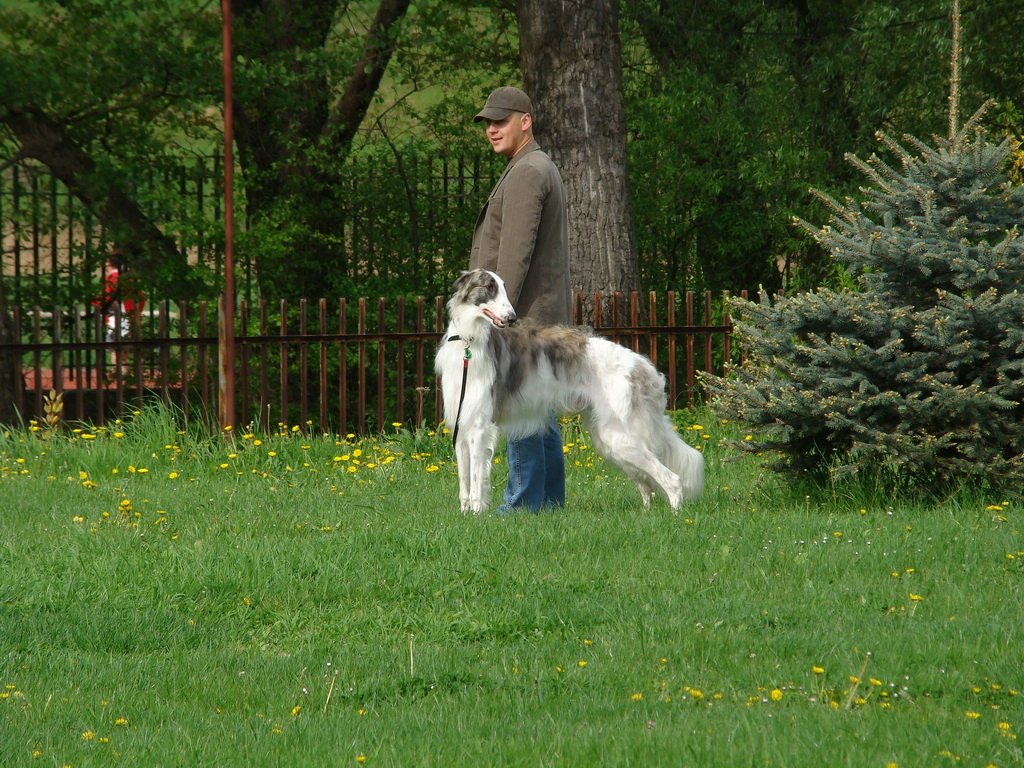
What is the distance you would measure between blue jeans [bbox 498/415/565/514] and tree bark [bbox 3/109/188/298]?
7.65 m

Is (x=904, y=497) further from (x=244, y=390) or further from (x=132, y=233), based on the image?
(x=132, y=233)

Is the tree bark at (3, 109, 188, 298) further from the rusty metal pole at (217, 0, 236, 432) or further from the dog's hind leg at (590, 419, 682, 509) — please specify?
the dog's hind leg at (590, 419, 682, 509)

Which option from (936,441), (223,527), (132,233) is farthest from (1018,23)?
(223,527)

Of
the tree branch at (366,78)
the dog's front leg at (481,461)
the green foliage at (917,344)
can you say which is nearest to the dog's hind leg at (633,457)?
the green foliage at (917,344)

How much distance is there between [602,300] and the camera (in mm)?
11234

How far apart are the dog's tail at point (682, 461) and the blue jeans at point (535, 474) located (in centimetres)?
65

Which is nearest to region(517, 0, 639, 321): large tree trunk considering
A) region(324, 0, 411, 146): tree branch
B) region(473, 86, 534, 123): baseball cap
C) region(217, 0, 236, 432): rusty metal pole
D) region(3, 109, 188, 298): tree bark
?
region(217, 0, 236, 432): rusty metal pole

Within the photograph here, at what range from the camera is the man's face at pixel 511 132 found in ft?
22.3

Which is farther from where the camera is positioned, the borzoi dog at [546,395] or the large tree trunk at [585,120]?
the large tree trunk at [585,120]

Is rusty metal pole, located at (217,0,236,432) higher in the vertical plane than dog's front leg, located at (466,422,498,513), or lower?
higher

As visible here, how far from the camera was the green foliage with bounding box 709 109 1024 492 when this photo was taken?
643cm

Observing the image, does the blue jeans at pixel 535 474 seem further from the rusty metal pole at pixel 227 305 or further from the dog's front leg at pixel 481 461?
the rusty metal pole at pixel 227 305

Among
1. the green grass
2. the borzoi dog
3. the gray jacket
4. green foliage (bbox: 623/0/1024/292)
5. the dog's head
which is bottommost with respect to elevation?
the green grass

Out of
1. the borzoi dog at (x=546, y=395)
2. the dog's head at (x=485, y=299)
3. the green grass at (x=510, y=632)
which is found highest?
the dog's head at (x=485, y=299)
